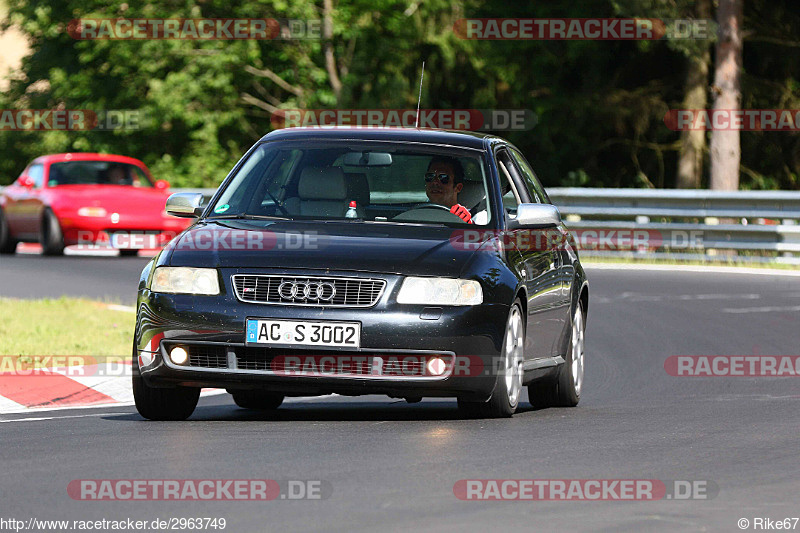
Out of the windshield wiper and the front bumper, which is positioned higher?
the windshield wiper

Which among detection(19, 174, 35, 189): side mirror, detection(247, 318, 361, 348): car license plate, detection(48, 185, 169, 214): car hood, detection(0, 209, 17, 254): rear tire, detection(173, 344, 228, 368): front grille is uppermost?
detection(247, 318, 361, 348): car license plate

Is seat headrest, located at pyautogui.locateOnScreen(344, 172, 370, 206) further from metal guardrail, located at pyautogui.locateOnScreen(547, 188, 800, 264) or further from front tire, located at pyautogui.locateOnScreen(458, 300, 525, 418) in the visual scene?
metal guardrail, located at pyautogui.locateOnScreen(547, 188, 800, 264)

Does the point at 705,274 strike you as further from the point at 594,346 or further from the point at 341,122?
the point at 341,122

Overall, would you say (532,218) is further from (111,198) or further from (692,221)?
(692,221)

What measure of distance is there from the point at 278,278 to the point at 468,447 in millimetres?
1414

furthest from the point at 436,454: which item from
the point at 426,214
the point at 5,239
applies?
the point at 5,239

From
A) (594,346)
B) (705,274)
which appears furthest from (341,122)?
(594,346)

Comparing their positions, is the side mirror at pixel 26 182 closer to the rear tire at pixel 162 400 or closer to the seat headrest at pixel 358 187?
the seat headrest at pixel 358 187

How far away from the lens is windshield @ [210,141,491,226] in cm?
988

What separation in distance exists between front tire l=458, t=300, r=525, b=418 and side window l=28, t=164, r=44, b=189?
18.6 metres

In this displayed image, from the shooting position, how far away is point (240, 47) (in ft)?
134

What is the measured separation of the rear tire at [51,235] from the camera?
86.3 feet

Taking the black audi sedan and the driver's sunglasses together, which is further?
the driver's sunglasses

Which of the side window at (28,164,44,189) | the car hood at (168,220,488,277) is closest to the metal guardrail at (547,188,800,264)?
the side window at (28,164,44,189)
